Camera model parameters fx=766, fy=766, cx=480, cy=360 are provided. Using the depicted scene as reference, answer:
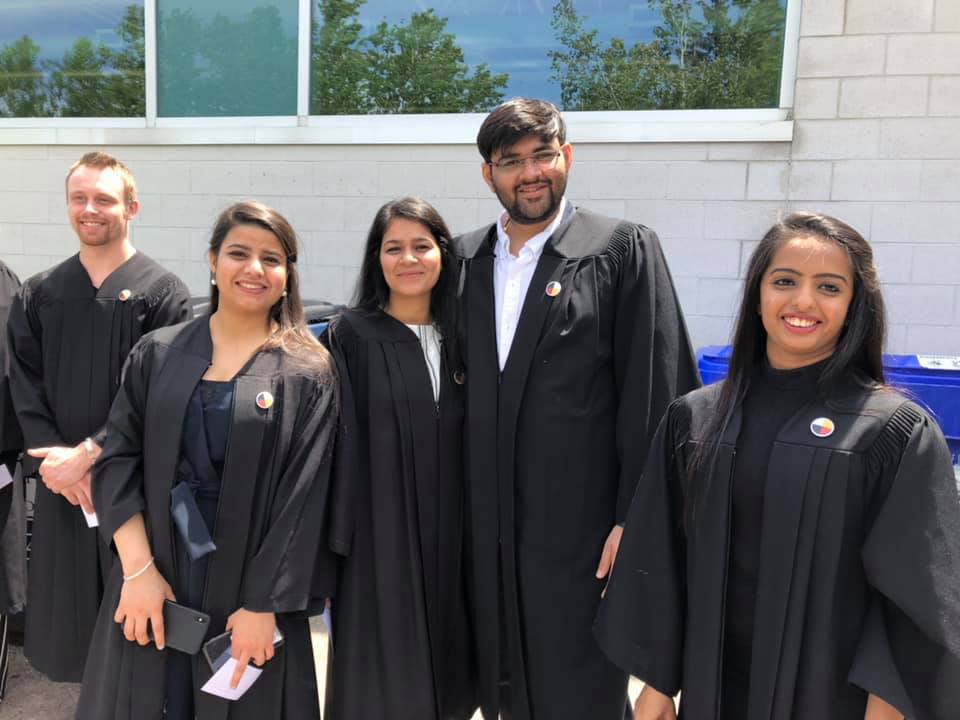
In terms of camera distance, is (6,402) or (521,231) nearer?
(521,231)

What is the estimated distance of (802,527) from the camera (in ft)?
5.12

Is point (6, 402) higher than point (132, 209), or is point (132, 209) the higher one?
point (132, 209)

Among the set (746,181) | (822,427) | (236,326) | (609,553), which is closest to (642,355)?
(609,553)

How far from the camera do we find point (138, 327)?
8.61 ft

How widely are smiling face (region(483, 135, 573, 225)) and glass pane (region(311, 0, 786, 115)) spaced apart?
2644mm

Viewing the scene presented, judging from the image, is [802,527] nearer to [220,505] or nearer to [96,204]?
[220,505]

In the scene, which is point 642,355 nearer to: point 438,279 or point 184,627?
point 438,279

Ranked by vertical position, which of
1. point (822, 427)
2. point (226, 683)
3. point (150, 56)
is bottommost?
point (226, 683)

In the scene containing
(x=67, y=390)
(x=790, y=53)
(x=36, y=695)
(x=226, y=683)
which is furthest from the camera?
(x=790, y=53)

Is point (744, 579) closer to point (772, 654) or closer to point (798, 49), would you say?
point (772, 654)

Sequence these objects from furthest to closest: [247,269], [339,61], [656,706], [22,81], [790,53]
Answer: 1. [22,81]
2. [339,61]
3. [790,53]
4. [247,269]
5. [656,706]

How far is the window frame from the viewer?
14.5ft

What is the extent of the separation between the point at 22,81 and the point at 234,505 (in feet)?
17.9

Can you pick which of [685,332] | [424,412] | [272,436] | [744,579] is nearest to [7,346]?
[272,436]
